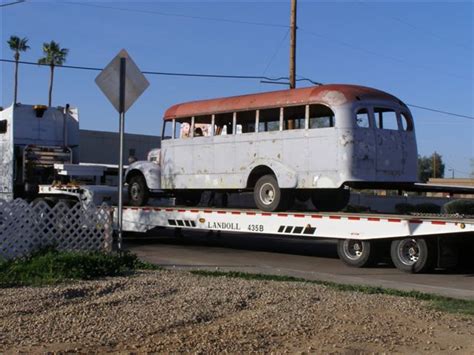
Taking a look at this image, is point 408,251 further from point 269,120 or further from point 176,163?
point 176,163

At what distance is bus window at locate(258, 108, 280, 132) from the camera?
14.8 m

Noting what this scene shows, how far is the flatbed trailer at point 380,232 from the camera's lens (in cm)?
1246

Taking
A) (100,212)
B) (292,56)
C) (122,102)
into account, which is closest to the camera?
(122,102)

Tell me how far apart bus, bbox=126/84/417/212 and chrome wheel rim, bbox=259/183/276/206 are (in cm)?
2

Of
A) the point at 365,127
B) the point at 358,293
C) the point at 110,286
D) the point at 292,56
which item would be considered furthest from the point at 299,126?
the point at 292,56

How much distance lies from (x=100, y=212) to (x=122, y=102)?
3471 mm

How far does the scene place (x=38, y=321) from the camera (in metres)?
6.34

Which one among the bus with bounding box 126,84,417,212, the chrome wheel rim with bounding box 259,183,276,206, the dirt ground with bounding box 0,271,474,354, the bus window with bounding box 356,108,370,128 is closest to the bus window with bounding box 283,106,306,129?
the bus with bounding box 126,84,417,212

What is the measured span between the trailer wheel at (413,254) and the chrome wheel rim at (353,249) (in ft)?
2.37

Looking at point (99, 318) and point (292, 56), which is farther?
point (292, 56)

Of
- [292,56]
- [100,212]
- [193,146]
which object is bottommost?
[100,212]

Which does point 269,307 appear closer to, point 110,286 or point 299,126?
point 110,286

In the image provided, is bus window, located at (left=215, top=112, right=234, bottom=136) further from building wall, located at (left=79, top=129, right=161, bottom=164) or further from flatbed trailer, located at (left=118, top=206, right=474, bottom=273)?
building wall, located at (left=79, top=129, right=161, bottom=164)

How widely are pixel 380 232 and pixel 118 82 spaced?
19.3ft
